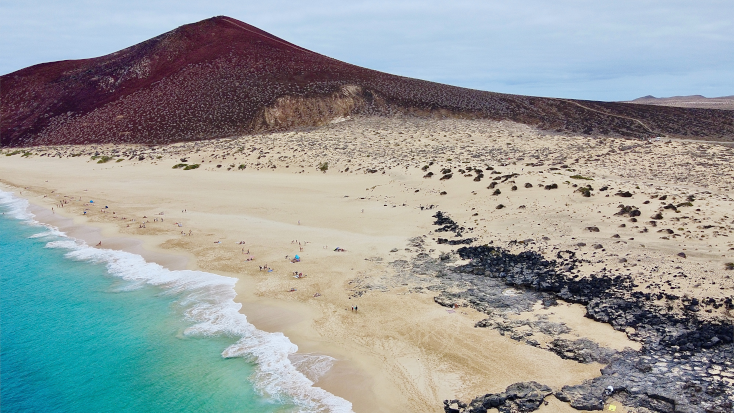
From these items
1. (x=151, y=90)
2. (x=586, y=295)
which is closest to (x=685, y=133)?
(x=586, y=295)

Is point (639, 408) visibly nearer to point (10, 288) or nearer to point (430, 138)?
point (10, 288)

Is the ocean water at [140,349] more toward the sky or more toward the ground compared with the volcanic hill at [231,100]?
more toward the ground

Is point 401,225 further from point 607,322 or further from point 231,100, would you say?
point 231,100

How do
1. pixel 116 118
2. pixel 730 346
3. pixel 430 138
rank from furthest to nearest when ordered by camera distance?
1. pixel 116 118
2. pixel 430 138
3. pixel 730 346

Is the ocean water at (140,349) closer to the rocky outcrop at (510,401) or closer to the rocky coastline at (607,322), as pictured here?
the rocky outcrop at (510,401)

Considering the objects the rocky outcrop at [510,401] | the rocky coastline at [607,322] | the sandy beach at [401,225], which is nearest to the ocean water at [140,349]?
the sandy beach at [401,225]

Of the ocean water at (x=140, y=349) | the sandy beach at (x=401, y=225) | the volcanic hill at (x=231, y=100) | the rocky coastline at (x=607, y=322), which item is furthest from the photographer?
the volcanic hill at (x=231, y=100)

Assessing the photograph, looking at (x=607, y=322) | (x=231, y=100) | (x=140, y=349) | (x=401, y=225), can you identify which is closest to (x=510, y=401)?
(x=607, y=322)
